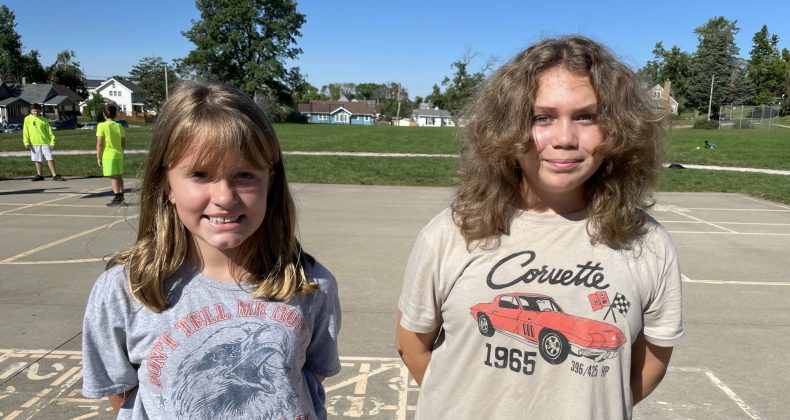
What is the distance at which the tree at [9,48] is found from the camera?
313 ft

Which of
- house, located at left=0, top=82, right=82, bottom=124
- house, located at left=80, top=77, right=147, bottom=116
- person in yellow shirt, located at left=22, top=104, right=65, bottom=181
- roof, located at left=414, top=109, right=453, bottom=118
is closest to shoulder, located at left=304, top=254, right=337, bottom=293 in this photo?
person in yellow shirt, located at left=22, top=104, right=65, bottom=181

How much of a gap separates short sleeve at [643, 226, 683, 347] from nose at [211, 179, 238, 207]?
121 centimetres

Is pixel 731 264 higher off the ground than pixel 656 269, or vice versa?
pixel 656 269

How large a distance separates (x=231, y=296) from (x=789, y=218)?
11253 mm

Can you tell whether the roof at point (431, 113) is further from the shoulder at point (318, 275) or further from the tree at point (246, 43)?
the shoulder at point (318, 275)

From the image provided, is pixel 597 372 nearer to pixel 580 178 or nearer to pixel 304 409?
pixel 580 178

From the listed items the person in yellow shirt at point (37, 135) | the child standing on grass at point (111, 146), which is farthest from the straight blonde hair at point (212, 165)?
the person in yellow shirt at point (37, 135)

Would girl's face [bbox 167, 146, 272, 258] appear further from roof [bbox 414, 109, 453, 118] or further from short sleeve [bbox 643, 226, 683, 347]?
roof [bbox 414, 109, 453, 118]

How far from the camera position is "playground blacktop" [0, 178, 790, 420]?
10.9ft

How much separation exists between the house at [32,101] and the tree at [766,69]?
9480 centimetres

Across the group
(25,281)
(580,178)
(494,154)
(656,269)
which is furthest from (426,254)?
(25,281)

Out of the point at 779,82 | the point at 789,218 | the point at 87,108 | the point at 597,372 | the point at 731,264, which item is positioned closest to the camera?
the point at 597,372

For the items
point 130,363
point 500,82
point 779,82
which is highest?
point 779,82

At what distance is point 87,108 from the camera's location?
3393 inches
